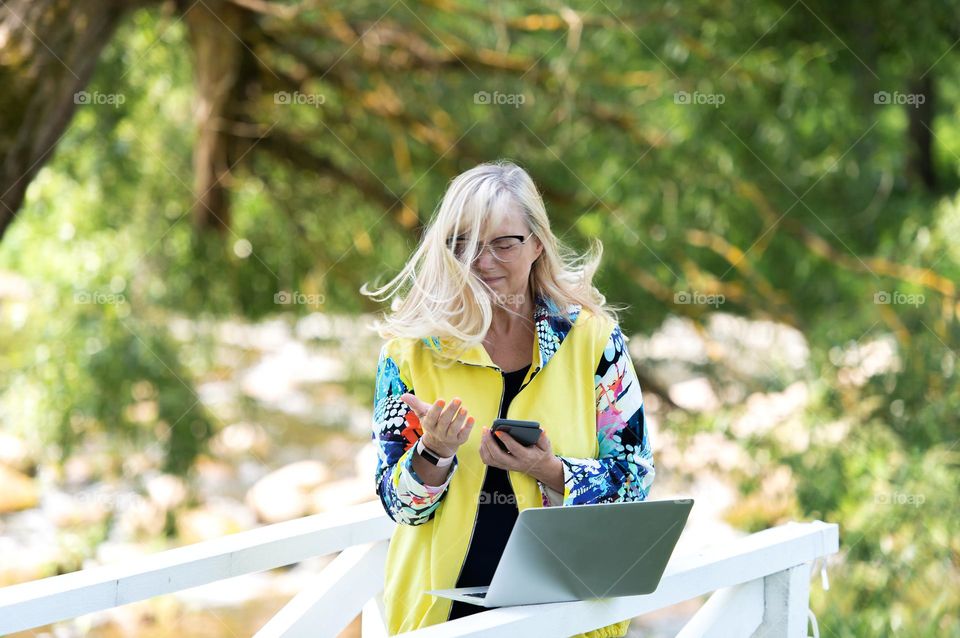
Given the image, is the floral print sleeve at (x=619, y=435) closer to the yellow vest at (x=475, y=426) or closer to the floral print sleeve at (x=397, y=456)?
the yellow vest at (x=475, y=426)

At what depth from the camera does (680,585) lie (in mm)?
1395

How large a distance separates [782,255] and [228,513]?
12.0ft

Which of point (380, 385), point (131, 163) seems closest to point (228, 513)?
point (131, 163)

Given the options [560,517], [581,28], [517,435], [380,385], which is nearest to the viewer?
[560,517]

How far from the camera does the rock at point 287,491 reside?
666 cm

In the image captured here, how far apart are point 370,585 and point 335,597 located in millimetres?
90

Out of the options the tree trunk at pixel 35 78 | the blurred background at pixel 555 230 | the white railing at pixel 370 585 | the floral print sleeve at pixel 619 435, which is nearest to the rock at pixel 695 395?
the blurred background at pixel 555 230

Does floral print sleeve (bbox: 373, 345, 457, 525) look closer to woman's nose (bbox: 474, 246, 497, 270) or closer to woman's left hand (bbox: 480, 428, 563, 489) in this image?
woman's left hand (bbox: 480, 428, 563, 489)

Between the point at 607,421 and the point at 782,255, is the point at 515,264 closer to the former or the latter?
the point at 607,421

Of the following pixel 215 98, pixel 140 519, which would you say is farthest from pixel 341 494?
pixel 215 98

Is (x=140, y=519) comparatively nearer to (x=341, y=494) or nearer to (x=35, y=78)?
(x=341, y=494)

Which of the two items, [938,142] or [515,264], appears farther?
[938,142]

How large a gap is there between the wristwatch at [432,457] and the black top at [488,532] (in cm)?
10

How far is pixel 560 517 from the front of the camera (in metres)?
1.16
